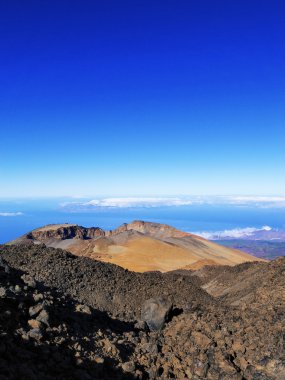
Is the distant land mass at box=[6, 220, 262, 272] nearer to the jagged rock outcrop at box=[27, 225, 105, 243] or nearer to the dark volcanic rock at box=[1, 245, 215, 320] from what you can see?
the jagged rock outcrop at box=[27, 225, 105, 243]

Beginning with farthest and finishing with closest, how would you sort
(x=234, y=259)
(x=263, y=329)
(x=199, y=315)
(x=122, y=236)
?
(x=122, y=236) → (x=234, y=259) → (x=199, y=315) → (x=263, y=329)

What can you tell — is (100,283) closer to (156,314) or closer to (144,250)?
(156,314)

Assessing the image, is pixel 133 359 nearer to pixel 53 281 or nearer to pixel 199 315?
pixel 199 315

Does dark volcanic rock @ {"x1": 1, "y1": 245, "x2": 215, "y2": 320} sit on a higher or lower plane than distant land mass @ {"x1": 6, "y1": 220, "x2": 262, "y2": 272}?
higher

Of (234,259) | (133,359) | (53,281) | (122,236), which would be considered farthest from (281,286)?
(122,236)

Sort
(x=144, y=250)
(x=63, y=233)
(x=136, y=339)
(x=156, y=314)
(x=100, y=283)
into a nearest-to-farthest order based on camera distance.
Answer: (x=136, y=339) → (x=156, y=314) → (x=100, y=283) → (x=144, y=250) → (x=63, y=233)

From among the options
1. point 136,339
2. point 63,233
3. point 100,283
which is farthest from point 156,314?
point 63,233

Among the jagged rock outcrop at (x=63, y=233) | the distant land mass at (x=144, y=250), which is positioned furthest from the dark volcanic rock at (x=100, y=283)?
the jagged rock outcrop at (x=63, y=233)

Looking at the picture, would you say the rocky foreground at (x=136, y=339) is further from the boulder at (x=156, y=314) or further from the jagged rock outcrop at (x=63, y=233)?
the jagged rock outcrop at (x=63, y=233)

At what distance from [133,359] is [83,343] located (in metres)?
1.01

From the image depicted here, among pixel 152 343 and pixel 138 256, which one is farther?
pixel 138 256

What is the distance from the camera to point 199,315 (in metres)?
9.35

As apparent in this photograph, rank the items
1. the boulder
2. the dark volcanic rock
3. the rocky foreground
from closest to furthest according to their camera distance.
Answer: the rocky foreground, the boulder, the dark volcanic rock

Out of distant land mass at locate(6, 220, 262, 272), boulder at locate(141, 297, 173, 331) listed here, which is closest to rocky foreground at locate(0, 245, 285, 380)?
boulder at locate(141, 297, 173, 331)
